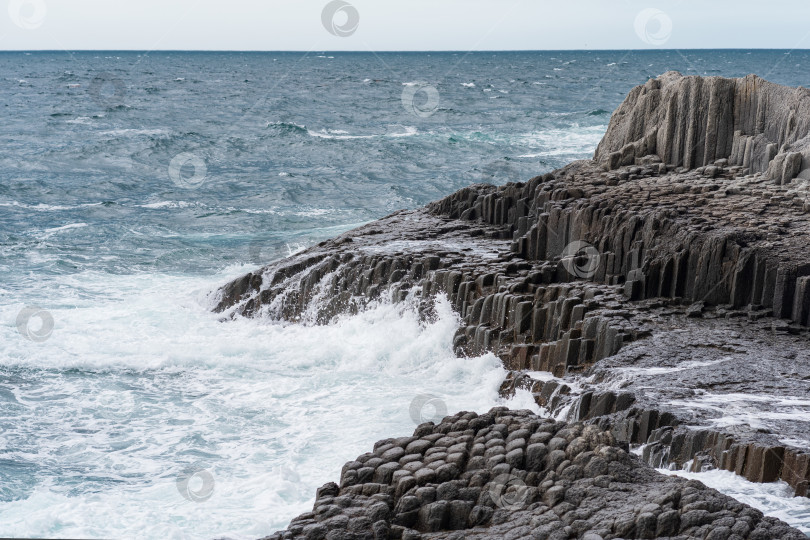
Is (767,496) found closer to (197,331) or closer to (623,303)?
(623,303)

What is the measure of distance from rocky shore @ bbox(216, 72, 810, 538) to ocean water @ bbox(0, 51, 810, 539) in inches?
31.3

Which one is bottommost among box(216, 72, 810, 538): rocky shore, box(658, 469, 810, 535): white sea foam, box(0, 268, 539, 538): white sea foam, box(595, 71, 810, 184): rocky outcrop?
box(0, 268, 539, 538): white sea foam

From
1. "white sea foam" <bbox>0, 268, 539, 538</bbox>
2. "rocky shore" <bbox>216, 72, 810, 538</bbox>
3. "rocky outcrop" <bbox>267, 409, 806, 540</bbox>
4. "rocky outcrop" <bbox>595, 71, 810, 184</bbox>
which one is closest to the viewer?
"rocky outcrop" <bbox>267, 409, 806, 540</bbox>

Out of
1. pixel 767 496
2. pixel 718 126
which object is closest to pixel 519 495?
pixel 767 496

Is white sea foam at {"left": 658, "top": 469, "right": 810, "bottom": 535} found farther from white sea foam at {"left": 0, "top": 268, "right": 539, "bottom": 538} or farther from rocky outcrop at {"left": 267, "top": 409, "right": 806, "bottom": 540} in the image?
white sea foam at {"left": 0, "top": 268, "right": 539, "bottom": 538}

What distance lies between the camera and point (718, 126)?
63.0ft

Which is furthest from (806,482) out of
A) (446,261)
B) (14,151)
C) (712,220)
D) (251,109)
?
(251,109)

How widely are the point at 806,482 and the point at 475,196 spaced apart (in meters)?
12.9

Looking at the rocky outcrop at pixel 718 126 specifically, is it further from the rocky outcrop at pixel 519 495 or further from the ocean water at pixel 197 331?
the rocky outcrop at pixel 519 495

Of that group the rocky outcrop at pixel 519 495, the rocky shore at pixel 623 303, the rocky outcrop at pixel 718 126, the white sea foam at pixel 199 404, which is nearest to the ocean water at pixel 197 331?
the white sea foam at pixel 199 404

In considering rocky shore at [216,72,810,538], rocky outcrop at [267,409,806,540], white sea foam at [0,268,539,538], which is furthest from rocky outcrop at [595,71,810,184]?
rocky outcrop at [267,409,806,540]

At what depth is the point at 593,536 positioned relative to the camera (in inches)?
317

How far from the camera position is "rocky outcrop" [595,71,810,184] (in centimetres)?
1794

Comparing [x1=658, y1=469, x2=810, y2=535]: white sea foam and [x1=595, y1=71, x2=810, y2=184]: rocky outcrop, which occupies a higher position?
[x1=595, y1=71, x2=810, y2=184]: rocky outcrop
